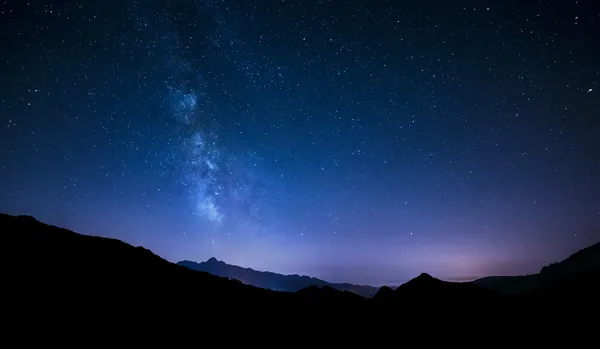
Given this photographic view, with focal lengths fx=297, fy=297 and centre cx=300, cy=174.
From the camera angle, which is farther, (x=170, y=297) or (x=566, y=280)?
(x=566, y=280)

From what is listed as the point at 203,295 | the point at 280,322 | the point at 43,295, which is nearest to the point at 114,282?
the point at 43,295

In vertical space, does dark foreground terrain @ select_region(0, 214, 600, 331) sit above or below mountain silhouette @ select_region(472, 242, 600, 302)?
below

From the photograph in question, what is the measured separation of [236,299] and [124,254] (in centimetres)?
1056

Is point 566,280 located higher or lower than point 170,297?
higher

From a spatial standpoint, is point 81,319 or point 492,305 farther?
point 492,305

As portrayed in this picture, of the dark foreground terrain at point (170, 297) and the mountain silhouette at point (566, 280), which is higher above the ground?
the mountain silhouette at point (566, 280)

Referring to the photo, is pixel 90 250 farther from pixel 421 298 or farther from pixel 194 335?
pixel 421 298

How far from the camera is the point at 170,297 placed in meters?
22.3

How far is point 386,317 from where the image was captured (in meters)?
30.9

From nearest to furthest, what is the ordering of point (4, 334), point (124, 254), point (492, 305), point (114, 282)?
point (4, 334), point (114, 282), point (124, 254), point (492, 305)

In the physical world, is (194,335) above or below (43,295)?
below

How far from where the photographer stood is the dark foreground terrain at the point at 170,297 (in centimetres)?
1694

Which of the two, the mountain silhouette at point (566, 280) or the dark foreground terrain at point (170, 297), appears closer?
the dark foreground terrain at point (170, 297)

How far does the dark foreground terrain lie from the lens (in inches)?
667
